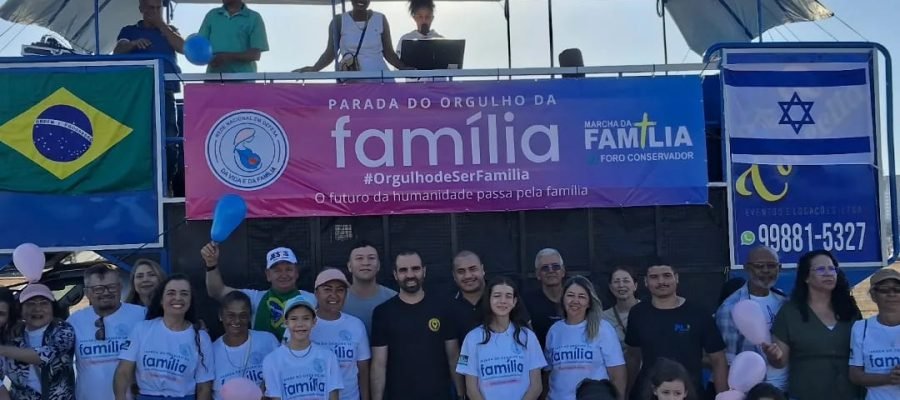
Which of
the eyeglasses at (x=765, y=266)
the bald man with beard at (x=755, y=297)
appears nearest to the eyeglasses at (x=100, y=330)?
the bald man with beard at (x=755, y=297)

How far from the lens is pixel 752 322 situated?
16.6ft

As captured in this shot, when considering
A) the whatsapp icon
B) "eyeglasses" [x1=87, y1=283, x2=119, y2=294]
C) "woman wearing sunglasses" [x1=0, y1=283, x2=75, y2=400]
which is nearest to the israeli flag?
the whatsapp icon

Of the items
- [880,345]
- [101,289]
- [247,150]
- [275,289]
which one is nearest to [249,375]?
[275,289]

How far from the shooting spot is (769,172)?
697 cm

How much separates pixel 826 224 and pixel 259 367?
4.33m

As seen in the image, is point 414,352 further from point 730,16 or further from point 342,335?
point 730,16

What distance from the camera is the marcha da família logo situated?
6871 mm

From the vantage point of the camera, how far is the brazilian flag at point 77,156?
655 cm

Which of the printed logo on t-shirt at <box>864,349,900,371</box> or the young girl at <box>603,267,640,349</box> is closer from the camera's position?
the printed logo on t-shirt at <box>864,349,900,371</box>

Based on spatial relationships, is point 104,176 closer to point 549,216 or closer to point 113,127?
point 113,127

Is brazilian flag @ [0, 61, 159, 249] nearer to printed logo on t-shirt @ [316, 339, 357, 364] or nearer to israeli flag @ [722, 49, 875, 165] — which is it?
printed logo on t-shirt @ [316, 339, 357, 364]

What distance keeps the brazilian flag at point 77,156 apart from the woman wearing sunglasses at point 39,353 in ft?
4.06

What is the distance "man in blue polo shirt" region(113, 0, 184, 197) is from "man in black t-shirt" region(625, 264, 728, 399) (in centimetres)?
359

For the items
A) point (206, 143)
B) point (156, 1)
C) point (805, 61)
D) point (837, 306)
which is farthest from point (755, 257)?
point (156, 1)
